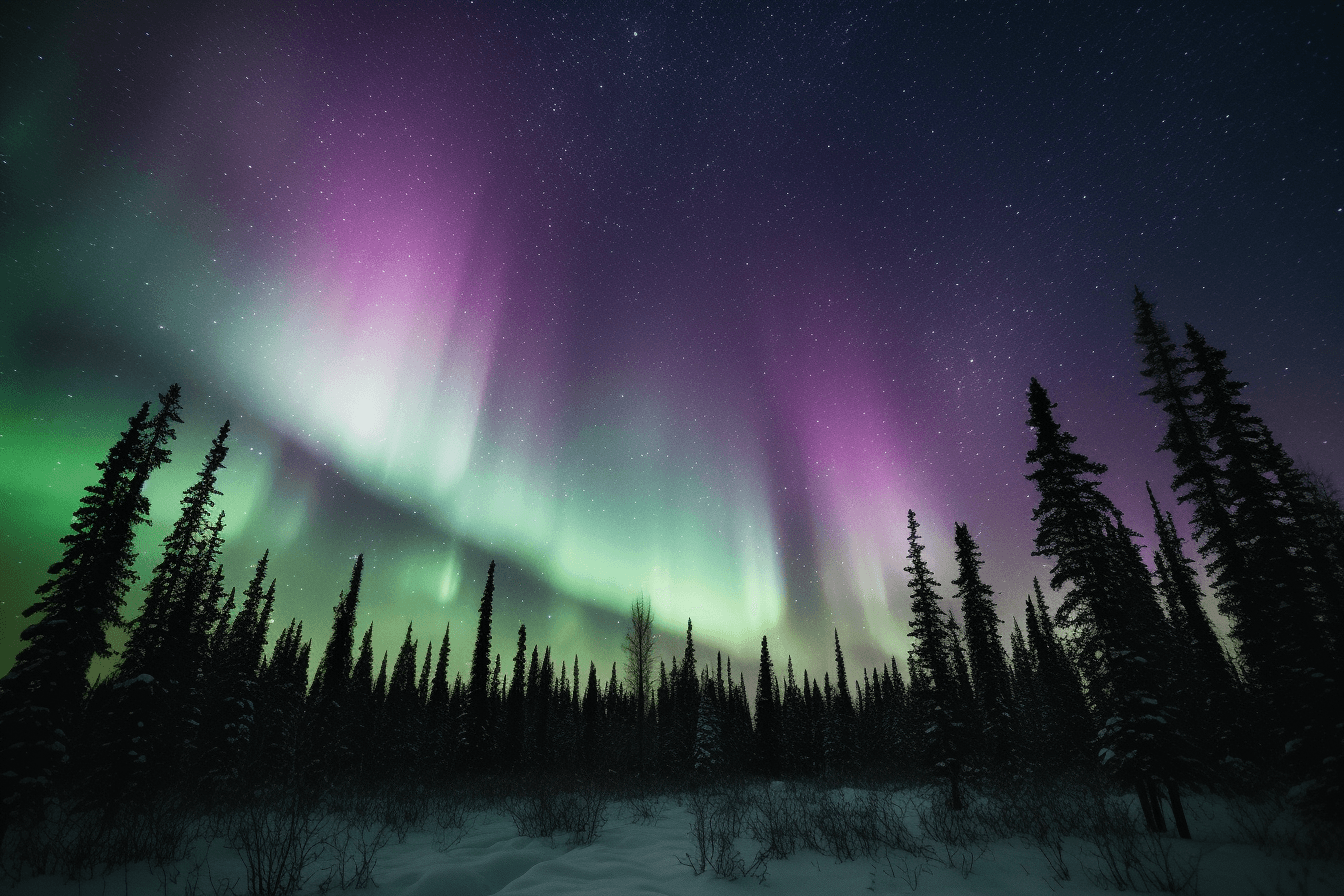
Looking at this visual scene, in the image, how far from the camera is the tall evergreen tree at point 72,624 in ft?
44.5

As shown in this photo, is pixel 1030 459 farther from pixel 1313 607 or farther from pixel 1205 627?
pixel 1205 627

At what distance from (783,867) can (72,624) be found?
22829 millimetres

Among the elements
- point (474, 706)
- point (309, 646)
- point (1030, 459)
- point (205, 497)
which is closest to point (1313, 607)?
point (1030, 459)

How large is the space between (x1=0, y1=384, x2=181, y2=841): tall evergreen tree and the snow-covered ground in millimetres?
9133

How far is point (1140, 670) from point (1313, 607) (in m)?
3.61

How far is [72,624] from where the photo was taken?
15.9 m

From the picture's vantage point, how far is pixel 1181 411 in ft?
70.4

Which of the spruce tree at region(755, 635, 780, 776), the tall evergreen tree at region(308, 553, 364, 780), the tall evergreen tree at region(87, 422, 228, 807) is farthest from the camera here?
the spruce tree at region(755, 635, 780, 776)

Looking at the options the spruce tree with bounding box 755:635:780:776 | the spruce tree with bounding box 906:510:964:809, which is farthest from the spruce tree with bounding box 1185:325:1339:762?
the spruce tree with bounding box 755:635:780:776

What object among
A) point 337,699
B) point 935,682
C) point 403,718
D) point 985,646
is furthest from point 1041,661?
point 403,718

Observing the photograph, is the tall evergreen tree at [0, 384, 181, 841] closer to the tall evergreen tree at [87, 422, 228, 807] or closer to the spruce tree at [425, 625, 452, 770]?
the tall evergreen tree at [87, 422, 228, 807]

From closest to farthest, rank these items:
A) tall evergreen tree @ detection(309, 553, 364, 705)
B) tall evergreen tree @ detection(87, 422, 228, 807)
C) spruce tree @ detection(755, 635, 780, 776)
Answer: tall evergreen tree @ detection(87, 422, 228, 807), tall evergreen tree @ detection(309, 553, 364, 705), spruce tree @ detection(755, 635, 780, 776)

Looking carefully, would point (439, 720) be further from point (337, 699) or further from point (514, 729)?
point (337, 699)

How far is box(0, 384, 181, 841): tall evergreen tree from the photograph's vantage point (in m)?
13.6
